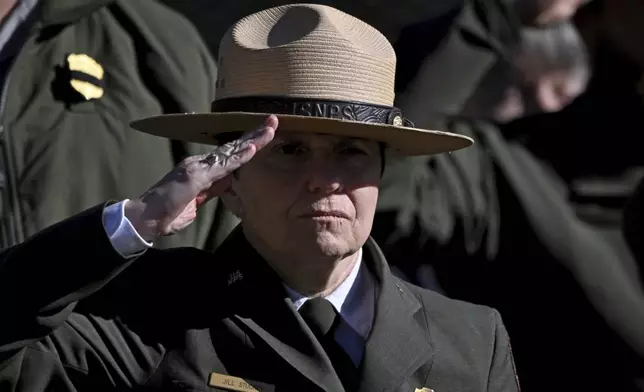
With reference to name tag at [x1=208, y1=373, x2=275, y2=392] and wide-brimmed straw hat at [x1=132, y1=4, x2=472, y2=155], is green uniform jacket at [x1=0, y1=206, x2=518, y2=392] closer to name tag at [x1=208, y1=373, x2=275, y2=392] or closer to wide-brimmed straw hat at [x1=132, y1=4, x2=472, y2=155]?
name tag at [x1=208, y1=373, x2=275, y2=392]

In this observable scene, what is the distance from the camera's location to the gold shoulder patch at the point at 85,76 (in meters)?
2.88

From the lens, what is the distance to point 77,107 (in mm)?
2910

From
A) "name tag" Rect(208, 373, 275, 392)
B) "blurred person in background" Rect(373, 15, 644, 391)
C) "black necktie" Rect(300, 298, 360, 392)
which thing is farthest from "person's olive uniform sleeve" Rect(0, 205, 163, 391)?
"blurred person in background" Rect(373, 15, 644, 391)

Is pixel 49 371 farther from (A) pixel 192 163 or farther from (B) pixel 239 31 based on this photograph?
(B) pixel 239 31

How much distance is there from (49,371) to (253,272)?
1.28ft

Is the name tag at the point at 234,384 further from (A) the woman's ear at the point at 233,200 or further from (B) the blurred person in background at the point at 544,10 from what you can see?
(B) the blurred person in background at the point at 544,10

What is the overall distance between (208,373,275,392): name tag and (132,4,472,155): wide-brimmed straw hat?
1.41ft

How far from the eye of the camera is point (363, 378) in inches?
81.4

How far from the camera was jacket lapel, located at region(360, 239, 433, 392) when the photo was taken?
2.08 metres

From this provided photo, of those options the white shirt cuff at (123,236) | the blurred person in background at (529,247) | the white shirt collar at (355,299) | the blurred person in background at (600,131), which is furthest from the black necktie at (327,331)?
the blurred person in background at (600,131)

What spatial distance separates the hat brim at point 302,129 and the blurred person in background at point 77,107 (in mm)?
651

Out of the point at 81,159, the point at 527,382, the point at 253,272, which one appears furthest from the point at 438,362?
the point at 527,382

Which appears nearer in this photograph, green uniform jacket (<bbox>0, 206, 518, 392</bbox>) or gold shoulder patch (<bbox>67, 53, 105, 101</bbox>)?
green uniform jacket (<bbox>0, 206, 518, 392</bbox>)

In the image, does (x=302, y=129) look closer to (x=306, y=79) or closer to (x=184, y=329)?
(x=306, y=79)
